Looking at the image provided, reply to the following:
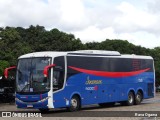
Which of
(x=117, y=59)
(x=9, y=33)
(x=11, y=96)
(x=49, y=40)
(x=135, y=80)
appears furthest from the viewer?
(x=49, y=40)

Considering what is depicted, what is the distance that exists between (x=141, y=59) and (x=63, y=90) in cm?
943

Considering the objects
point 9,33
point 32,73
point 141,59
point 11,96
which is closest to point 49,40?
point 9,33

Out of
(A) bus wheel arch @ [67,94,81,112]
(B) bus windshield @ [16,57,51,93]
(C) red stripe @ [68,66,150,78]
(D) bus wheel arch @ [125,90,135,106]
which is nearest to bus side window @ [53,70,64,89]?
(B) bus windshield @ [16,57,51,93]

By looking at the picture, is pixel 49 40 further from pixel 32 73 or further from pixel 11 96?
pixel 32 73

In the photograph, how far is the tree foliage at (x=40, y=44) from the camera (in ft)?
122

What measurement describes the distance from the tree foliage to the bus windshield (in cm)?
894

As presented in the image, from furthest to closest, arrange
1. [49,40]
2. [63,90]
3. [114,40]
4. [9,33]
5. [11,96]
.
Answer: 1. [114,40]
2. [49,40]
3. [9,33]
4. [11,96]
5. [63,90]

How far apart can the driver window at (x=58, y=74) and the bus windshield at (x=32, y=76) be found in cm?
41

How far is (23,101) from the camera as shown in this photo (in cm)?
2202

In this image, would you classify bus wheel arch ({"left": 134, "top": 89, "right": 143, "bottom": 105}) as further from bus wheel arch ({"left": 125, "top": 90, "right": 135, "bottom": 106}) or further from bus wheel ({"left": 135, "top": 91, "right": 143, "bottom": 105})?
bus wheel arch ({"left": 125, "top": 90, "right": 135, "bottom": 106})

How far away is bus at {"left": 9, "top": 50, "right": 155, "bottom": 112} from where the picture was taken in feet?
71.0

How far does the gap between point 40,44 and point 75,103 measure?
30.8 m

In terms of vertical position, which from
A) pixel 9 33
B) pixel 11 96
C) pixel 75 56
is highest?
pixel 9 33

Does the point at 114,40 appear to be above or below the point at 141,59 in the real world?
above
